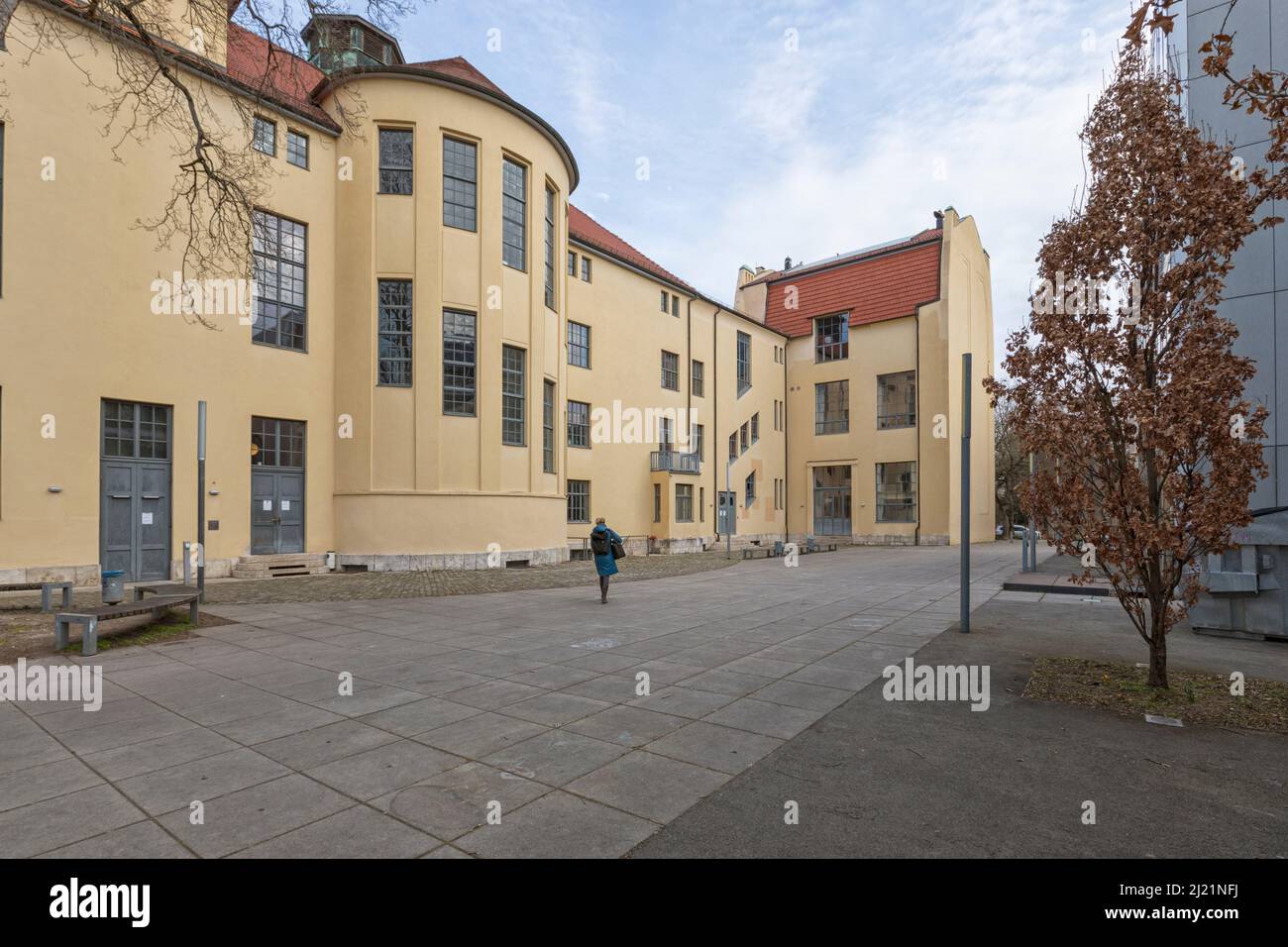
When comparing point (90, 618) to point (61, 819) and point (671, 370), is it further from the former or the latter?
point (671, 370)

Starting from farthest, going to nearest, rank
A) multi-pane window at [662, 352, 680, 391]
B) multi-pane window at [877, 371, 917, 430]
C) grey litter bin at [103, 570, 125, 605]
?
1. multi-pane window at [877, 371, 917, 430]
2. multi-pane window at [662, 352, 680, 391]
3. grey litter bin at [103, 570, 125, 605]

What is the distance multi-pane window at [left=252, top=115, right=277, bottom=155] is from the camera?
19016 millimetres

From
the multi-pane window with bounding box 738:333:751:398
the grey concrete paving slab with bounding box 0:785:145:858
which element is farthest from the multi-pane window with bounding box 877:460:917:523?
the grey concrete paving slab with bounding box 0:785:145:858

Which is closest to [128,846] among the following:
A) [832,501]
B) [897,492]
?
[897,492]

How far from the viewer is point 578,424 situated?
28609 mm

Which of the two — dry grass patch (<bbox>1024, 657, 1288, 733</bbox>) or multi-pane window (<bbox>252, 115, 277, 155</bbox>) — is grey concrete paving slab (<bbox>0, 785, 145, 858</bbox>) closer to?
dry grass patch (<bbox>1024, 657, 1288, 733</bbox>)

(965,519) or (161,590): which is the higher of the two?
(965,519)

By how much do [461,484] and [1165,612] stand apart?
1802 centimetres

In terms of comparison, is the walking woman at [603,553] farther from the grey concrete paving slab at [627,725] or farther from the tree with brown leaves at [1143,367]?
the tree with brown leaves at [1143,367]

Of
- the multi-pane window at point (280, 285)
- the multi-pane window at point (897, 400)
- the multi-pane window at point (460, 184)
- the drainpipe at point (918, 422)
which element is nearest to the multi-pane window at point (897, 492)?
the drainpipe at point (918, 422)

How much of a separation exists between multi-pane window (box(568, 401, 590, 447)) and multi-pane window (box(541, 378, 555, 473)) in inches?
138

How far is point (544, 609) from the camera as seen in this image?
40.1 feet

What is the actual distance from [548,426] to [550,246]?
6.77m
